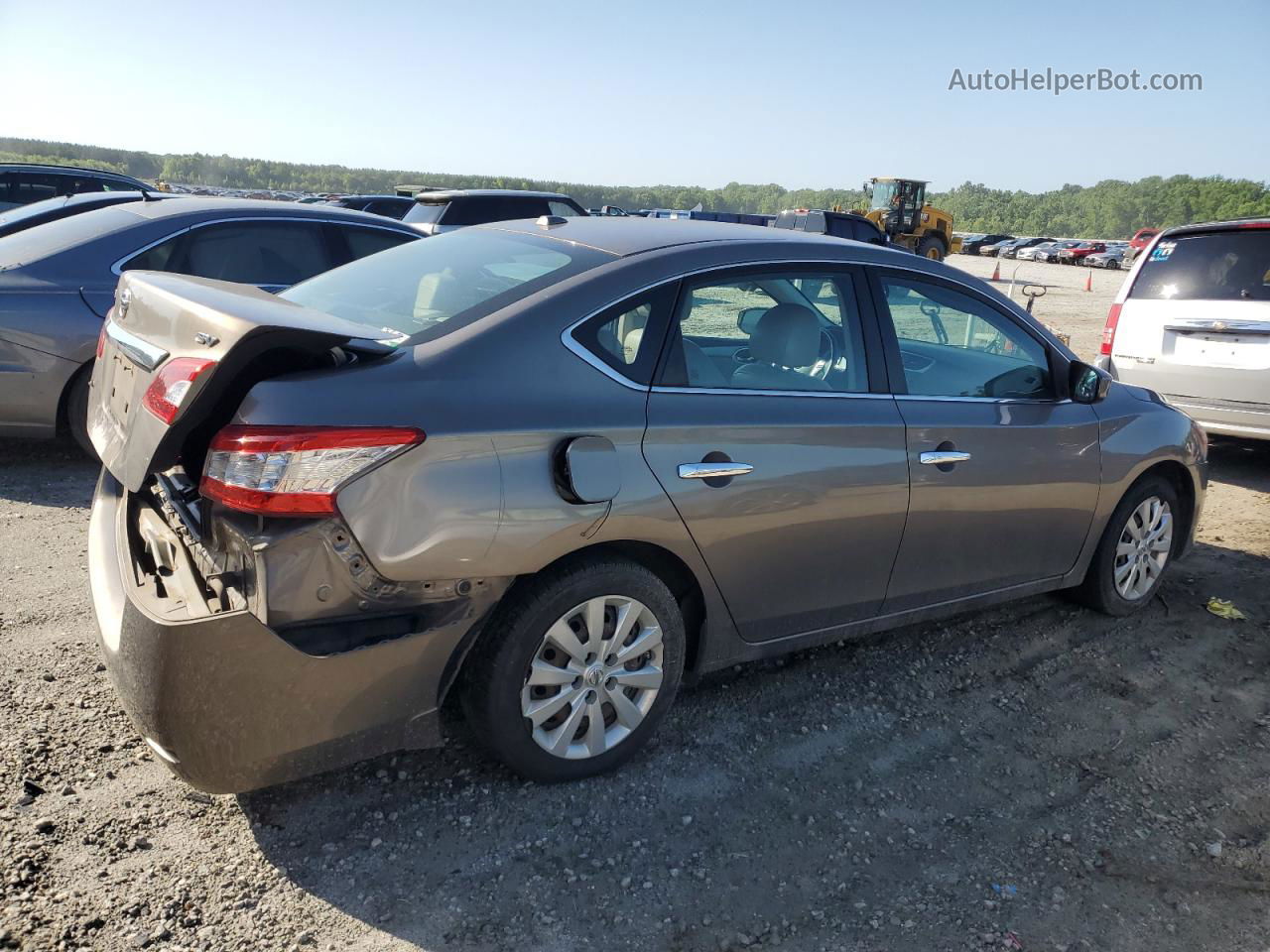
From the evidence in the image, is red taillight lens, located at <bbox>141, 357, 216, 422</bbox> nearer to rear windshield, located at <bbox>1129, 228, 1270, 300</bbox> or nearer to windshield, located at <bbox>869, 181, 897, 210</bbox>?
rear windshield, located at <bbox>1129, 228, 1270, 300</bbox>

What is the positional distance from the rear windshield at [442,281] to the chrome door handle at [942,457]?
53.4 inches

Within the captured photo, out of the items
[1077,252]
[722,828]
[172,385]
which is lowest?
[722,828]

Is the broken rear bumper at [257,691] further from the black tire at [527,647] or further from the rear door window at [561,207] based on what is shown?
the rear door window at [561,207]

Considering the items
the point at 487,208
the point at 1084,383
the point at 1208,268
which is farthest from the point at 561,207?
the point at 1084,383

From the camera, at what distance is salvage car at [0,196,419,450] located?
18.0 ft

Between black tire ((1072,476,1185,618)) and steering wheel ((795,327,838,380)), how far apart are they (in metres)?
1.83

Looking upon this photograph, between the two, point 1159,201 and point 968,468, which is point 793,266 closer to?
point 968,468

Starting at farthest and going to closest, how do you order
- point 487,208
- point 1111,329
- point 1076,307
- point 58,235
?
1. point 1076,307
2. point 487,208
3. point 1111,329
4. point 58,235

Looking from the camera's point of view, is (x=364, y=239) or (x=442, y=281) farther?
(x=364, y=239)

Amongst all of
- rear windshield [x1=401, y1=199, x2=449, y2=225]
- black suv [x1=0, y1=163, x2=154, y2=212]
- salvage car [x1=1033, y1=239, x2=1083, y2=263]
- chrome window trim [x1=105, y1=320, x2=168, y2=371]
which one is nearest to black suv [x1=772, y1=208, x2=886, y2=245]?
rear windshield [x1=401, y1=199, x2=449, y2=225]

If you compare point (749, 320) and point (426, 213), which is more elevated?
point (426, 213)

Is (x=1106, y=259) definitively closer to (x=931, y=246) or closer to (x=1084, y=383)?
(x=931, y=246)

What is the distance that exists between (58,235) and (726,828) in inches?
211

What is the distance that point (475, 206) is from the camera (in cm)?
1462
